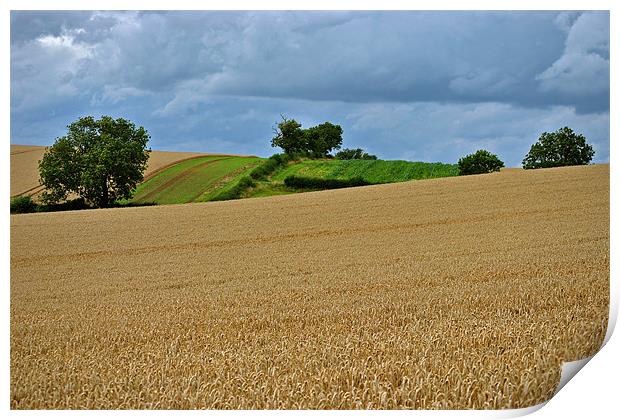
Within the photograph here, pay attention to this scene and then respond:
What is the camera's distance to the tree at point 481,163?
2217cm

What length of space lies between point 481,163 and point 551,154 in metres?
3.73

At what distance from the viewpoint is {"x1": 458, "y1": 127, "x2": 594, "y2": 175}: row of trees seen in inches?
644

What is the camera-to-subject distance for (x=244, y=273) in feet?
41.3

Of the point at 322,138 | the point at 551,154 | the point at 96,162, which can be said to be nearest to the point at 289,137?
the point at 322,138

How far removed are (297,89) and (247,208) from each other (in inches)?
477

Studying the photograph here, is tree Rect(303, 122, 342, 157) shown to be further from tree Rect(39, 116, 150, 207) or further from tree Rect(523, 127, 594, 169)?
tree Rect(523, 127, 594, 169)

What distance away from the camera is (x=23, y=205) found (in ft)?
50.2

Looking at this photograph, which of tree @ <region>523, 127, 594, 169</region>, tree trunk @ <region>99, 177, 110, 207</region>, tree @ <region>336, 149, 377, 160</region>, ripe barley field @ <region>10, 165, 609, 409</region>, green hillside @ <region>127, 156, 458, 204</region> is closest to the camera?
ripe barley field @ <region>10, 165, 609, 409</region>

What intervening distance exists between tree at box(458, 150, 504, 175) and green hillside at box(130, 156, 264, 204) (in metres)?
7.30

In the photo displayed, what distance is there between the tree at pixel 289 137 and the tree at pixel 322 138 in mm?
275

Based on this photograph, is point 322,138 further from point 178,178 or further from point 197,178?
point 197,178

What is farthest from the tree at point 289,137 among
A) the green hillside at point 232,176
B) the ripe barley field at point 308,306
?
the ripe barley field at point 308,306

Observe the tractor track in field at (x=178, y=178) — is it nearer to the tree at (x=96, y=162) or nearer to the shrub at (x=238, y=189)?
the tree at (x=96, y=162)

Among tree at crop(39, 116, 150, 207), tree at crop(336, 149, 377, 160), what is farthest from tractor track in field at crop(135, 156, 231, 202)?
tree at crop(336, 149, 377, 160)
